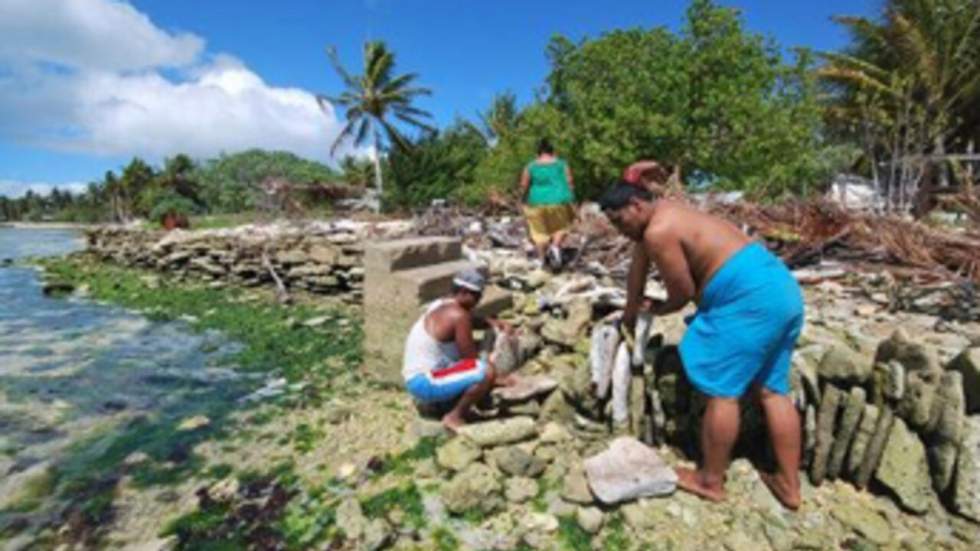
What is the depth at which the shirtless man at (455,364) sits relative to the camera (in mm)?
3930

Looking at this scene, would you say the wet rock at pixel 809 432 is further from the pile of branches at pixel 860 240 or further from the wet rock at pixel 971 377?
the pile of branches at pixel 860 240

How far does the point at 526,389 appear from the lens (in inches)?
161

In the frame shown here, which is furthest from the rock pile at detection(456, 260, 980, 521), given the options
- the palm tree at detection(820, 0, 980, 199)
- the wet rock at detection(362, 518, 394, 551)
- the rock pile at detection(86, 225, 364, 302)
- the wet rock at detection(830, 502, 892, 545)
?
the palm tree at detection(820, 0, 980, 199)

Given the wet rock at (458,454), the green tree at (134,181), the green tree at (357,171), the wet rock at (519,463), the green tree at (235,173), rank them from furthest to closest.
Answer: the green tree at (134,181) < the green tree at (235,173) < the green tree at (357,171) < the wet rock at (458,454) < the wet rock at (519,463)

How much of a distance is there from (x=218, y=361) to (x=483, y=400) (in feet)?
12.4

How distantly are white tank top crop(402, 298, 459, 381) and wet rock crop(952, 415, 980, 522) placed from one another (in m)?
2.94

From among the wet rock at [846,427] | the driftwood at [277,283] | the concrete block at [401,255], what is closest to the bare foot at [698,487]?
the wet rock at [846,427]

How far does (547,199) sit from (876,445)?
14.8ft

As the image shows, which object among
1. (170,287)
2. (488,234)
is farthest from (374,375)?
(170,287)

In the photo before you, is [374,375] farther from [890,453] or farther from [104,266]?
[104,266]

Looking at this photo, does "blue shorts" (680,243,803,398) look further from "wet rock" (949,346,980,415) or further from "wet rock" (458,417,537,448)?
"wet rock" (458,417,537,448)

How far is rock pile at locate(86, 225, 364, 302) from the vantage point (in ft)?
30.7

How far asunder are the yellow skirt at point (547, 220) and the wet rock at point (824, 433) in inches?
165

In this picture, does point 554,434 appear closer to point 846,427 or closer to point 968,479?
point 846,427
